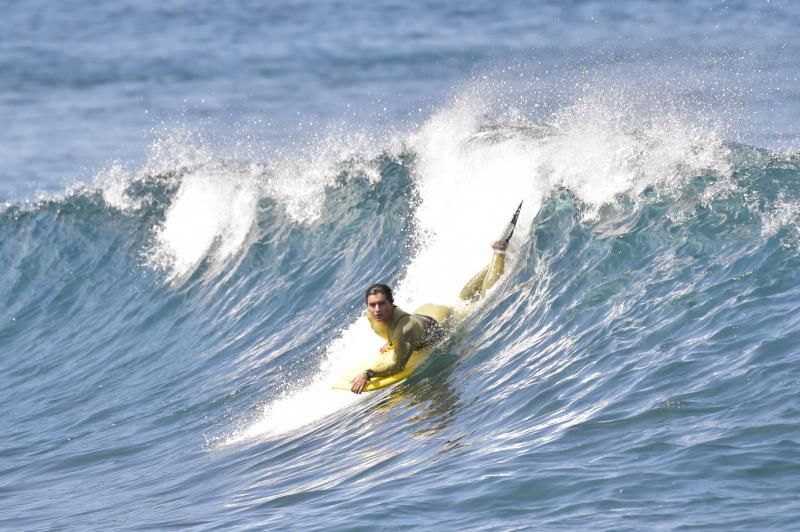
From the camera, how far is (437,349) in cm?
1179

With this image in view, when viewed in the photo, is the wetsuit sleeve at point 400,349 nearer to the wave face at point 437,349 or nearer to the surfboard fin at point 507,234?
the wave face at point 437,349

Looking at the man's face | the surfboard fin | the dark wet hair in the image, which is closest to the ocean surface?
the surfboard fin

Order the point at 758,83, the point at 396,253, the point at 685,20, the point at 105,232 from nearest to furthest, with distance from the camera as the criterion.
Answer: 1. the point at 396,253
2. the point at 105,232
3. the point at 758,83
4. the point at 685,20

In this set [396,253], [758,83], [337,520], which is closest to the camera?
[337,520]

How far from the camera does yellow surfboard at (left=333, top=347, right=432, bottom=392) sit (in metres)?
11.3

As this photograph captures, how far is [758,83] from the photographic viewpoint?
29.1 m

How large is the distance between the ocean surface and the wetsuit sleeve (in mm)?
233

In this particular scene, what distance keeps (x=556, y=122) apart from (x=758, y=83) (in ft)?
47.1

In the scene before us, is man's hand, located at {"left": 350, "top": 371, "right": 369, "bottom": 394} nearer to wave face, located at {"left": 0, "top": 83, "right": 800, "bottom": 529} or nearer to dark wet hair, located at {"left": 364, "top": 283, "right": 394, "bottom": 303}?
wave face, located at {"left": 0, "top": 83, "right": 800, "bottom": 529}

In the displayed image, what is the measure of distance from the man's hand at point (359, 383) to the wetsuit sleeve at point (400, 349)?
9.0 inches

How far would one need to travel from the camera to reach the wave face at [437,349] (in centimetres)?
794

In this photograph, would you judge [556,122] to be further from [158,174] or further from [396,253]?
[158,174]

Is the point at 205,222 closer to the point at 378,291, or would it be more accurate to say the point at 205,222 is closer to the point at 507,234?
the point at 507,234

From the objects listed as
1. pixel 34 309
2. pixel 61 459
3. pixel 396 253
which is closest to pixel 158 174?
pixel 34 309
